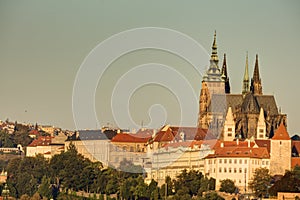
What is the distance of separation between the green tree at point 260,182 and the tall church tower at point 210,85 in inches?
855

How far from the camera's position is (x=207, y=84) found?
111m

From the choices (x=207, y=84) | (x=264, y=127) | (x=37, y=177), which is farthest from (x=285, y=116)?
(x=37, y=177)

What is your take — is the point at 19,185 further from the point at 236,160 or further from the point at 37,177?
the point at 236,160

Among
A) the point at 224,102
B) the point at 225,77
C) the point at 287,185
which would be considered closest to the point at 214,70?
the point at 225,77

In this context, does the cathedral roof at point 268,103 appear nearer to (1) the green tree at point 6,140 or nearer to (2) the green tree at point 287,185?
(2) the green tree at point 287,185

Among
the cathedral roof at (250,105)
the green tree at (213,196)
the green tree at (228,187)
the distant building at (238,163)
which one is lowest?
the green tree at (213,196)

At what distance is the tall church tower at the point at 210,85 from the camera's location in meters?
107

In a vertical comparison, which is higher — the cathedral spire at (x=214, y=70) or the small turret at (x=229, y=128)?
the cathedral spire at (x=214, y=70)

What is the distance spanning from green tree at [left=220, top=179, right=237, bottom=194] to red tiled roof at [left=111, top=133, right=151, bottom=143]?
25399 mm

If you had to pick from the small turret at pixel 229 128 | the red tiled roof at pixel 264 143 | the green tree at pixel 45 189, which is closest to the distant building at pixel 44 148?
the green tree at pixel 45 189

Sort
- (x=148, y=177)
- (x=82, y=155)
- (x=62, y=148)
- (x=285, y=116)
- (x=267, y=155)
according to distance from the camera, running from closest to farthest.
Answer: (x=267, y=155) → (x=148, y=177) → (x=285, y=116) → (x=82, y=155) → (x=62, y=148)

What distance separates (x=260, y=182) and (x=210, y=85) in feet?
98.3

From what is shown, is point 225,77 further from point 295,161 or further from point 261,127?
point 295,161

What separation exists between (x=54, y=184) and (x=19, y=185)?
8.78 ft
